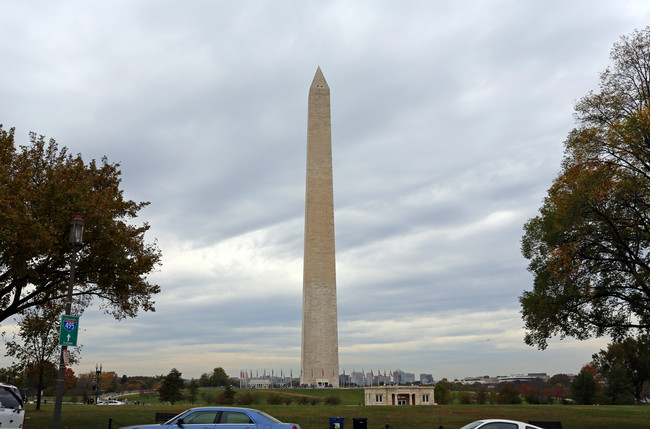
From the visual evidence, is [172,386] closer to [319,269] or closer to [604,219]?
[319,269]

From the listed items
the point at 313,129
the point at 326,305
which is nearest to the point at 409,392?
the point at 326,305

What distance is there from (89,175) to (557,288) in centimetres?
2442

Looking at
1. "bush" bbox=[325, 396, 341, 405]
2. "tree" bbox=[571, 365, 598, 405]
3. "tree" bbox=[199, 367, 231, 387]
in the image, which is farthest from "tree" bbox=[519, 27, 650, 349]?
"tree" bbox=[199, 367, 231, 387]

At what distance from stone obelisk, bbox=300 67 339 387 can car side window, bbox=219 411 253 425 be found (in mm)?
48498

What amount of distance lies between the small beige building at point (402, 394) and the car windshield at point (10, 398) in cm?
4451

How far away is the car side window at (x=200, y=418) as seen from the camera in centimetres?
1439

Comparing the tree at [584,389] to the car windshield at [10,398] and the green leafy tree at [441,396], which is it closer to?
the green leafy tree at [441,396]

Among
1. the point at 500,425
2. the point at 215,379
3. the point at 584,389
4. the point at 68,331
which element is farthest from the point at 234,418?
the point at 215,379

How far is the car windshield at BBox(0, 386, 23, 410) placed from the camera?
14.6 m

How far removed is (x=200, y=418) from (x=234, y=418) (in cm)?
89

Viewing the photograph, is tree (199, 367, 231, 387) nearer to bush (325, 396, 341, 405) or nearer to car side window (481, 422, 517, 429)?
bush (325, 396, 341, 405)

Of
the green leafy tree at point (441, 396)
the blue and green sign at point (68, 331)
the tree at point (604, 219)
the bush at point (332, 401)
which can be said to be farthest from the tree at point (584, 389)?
the blue and green sign at point (68, 331)

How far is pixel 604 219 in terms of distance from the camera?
25016 millimetres

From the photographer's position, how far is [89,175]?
26.9 m
